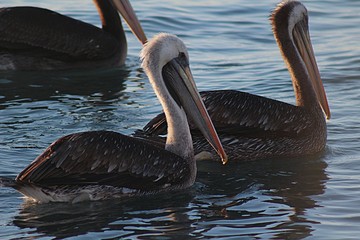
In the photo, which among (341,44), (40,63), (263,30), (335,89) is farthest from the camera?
(263,30)

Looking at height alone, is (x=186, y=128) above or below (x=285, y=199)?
above

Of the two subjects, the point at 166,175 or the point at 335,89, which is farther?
the point at 335,89

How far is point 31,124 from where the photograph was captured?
356 inches

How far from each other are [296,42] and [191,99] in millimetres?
1806

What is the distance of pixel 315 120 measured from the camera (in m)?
8.55

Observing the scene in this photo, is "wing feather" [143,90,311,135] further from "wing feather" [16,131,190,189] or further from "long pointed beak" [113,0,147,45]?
"long pointed beak" [113,0,147,45]

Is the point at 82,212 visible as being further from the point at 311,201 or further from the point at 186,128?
the point at 311,201

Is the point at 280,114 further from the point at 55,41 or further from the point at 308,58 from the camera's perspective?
the point at 55,41

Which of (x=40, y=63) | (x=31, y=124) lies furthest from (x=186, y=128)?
(x=40, y=63)

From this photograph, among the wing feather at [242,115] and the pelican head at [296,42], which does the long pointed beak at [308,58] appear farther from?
the wing feather at [242,115]

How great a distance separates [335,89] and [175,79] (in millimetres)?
3625

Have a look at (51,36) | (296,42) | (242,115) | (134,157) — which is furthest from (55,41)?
(134,157)

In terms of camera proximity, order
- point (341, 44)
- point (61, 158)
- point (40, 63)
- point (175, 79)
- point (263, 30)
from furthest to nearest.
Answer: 1. point (263, 30)
2. point (341, 44)
3. point (40, 63)
4. point (175, 79)
5. point (61, 158)

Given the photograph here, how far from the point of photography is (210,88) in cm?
1063
